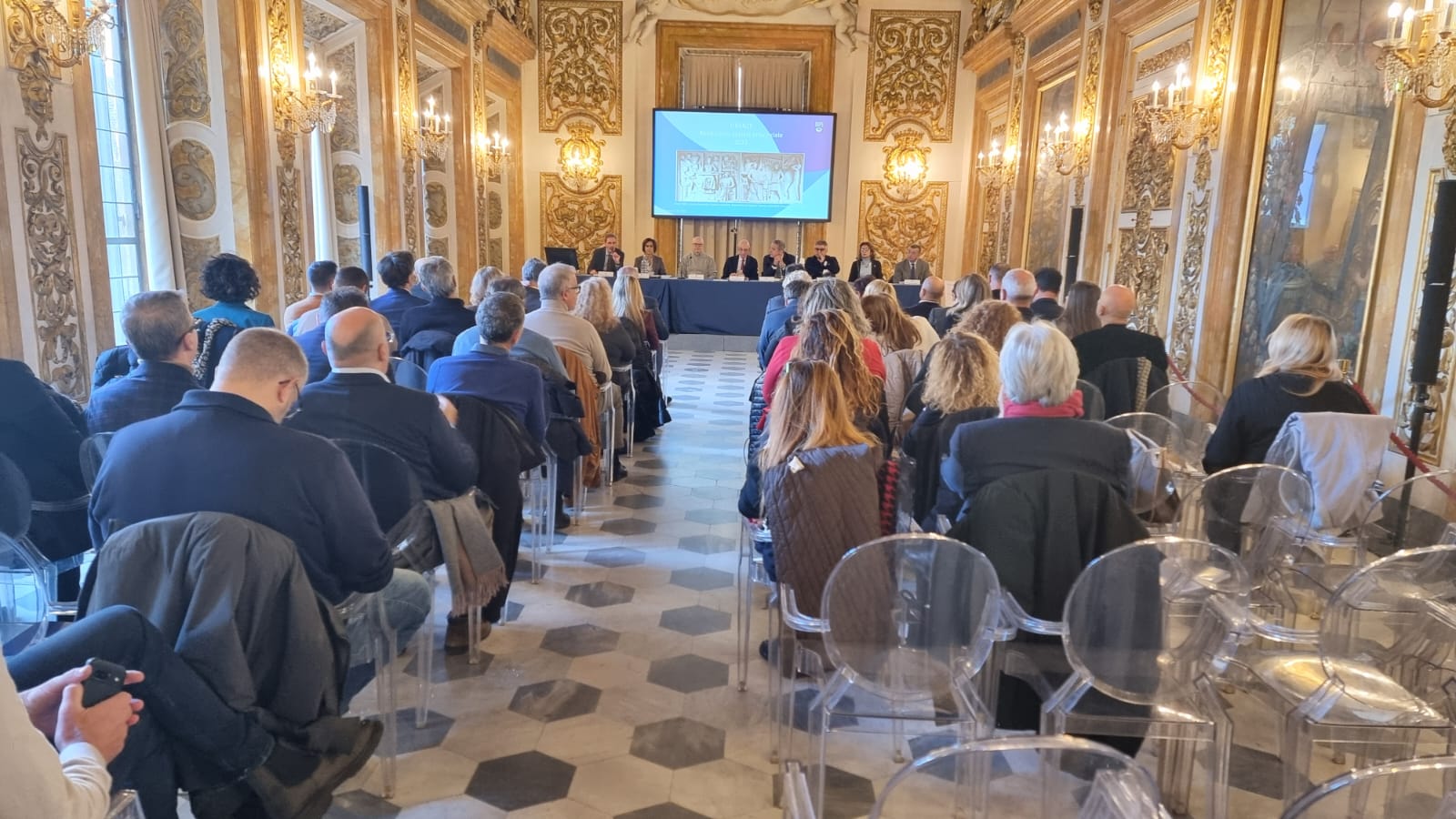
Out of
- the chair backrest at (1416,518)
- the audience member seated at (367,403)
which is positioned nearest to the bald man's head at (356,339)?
the audience member seated at (367,403)

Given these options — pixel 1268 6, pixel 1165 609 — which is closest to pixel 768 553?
pixel 1165 609

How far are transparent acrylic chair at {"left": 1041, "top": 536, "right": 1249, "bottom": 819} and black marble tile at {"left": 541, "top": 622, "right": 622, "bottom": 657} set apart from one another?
1.88m

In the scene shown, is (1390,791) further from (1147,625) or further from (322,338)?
(322,338)

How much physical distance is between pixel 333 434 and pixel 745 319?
922 centimetres

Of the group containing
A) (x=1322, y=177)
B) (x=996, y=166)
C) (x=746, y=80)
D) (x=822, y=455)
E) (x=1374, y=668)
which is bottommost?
(x=1374, y=668)

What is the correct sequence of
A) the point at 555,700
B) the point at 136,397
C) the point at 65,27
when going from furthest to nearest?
the point at 65,27, the point at 555,700, the point at 136,397

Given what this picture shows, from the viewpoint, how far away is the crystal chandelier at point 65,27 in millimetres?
3820

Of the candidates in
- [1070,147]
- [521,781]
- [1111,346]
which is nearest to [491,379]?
[521,781]

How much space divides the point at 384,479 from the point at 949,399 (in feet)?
6.22

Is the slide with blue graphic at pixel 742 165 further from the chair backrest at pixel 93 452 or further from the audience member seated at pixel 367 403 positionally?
the chair backrest at pixel 93 452

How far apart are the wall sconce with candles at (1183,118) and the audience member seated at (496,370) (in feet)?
16.0

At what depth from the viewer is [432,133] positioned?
9.37 m

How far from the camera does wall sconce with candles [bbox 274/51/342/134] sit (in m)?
6.18

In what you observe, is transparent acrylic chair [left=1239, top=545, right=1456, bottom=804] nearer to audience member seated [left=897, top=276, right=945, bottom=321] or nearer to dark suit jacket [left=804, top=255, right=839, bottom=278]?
audience member seated [left=897, top=276, right=945, bottom=321]
